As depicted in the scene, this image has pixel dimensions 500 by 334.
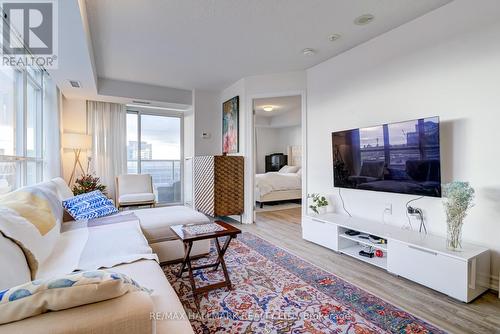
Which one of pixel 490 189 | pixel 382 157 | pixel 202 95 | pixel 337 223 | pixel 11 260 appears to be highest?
pixel 202 95

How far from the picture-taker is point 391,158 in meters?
2.62

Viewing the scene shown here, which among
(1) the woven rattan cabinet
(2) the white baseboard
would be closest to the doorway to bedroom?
(1) the woven rattan cabinet

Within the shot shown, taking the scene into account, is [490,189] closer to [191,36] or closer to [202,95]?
[191,36]

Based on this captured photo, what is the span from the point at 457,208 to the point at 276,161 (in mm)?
6430

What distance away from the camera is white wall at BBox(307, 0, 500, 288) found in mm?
2068

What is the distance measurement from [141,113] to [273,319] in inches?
207

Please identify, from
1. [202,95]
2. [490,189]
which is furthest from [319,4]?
[202,95]

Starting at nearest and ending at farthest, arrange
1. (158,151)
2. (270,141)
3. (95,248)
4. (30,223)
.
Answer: (30,223) → (95,248) → (158,151) → (270,141)

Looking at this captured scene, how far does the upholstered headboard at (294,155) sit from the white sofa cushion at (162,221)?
5396 mm

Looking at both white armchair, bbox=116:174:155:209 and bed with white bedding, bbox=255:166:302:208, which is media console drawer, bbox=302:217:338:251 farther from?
white armchair, bbox=116:174:155:209

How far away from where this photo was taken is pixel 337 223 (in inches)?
114

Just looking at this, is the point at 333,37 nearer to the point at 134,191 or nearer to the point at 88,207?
the point at 88,207

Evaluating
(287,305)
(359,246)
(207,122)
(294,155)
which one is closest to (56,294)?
(287,305)

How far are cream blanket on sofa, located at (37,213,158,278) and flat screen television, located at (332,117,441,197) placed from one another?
2.37 metres
